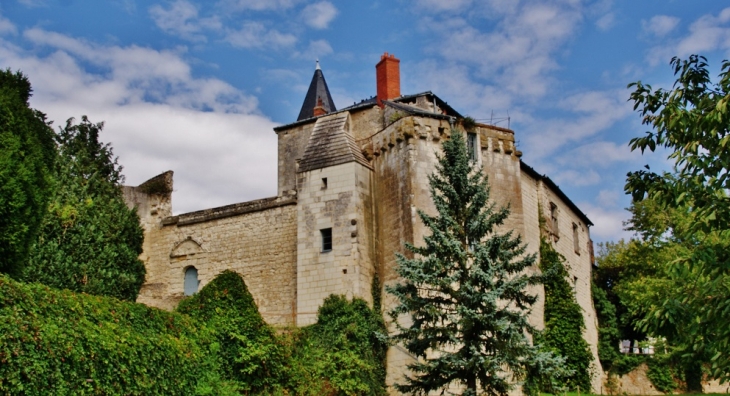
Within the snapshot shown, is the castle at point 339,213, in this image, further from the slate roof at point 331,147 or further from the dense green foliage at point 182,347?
the dense green foliage at point 182,347

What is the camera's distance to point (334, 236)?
901 inches

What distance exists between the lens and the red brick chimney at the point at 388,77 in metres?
27.0

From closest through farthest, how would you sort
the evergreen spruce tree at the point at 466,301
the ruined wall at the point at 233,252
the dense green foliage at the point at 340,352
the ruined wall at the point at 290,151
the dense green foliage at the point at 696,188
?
1. the dense green foliage at the point at 696,188
2. the evergreen spruce tree at the point at 466,301
3. the dense green foliage at the point at 340,352
4. the ruined wall at the point at 233,252
5. the ruined wall at the point at 290,151

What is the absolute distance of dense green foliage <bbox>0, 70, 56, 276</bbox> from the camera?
1337cm

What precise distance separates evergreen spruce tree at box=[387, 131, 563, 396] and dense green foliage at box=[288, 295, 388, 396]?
1.85m

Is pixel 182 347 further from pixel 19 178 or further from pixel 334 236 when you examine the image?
pixel 334 236

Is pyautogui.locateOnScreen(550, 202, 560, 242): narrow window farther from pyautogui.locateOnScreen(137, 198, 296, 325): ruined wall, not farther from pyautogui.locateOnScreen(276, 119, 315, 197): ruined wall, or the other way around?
pyautogui.locateOnScreen(137, 198, 296, 325): ruined wall

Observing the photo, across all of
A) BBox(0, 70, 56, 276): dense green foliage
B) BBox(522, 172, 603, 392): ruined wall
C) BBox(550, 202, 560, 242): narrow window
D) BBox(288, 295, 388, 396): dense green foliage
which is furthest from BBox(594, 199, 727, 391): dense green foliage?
BBox(0, 70, 56, 276): dense green foliage

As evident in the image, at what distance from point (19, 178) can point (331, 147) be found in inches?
461

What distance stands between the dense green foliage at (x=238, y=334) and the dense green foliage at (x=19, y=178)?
428cm

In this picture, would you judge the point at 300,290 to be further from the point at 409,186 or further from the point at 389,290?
the point at 389,290

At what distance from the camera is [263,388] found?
1730cm

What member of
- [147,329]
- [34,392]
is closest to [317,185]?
[147,329]

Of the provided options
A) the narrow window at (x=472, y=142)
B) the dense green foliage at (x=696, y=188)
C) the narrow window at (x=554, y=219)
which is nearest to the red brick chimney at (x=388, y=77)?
the narrow window at (x=472, y=142)
